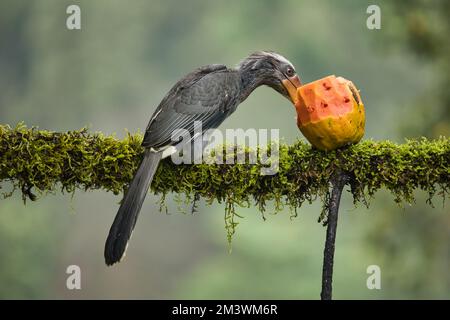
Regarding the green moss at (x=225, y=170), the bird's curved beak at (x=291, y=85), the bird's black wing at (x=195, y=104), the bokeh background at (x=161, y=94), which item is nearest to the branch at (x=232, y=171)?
the green moss at (x=225, y=170)

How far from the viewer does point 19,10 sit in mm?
14438

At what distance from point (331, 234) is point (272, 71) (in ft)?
3.12

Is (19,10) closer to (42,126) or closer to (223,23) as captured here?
(42,126)

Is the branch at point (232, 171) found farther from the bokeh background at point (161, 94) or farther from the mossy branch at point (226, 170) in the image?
the bokeh background at point (161, 94)

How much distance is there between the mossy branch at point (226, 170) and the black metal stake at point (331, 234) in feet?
0.12

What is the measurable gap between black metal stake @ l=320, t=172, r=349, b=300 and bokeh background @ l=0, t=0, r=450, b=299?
5.12 metres

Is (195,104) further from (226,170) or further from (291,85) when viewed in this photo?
(291,85)

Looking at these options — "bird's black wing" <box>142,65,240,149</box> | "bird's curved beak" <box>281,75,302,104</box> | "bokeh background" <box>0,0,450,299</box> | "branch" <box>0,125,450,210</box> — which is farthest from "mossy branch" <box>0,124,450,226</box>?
"bokeh background" <box>0,0,450,299</box>

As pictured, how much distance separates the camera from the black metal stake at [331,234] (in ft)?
10.2

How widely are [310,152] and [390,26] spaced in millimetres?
3258

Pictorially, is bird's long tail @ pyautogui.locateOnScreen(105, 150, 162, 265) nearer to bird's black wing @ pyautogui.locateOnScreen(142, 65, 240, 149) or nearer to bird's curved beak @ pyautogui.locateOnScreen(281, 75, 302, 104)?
bird's black wing @ pyautogui.locateOnScreen(142, 65, 240, 149)

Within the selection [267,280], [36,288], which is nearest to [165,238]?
[267,280]

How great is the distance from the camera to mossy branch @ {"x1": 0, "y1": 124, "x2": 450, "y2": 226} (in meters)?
3.18

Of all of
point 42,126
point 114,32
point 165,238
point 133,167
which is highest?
point 114,32
